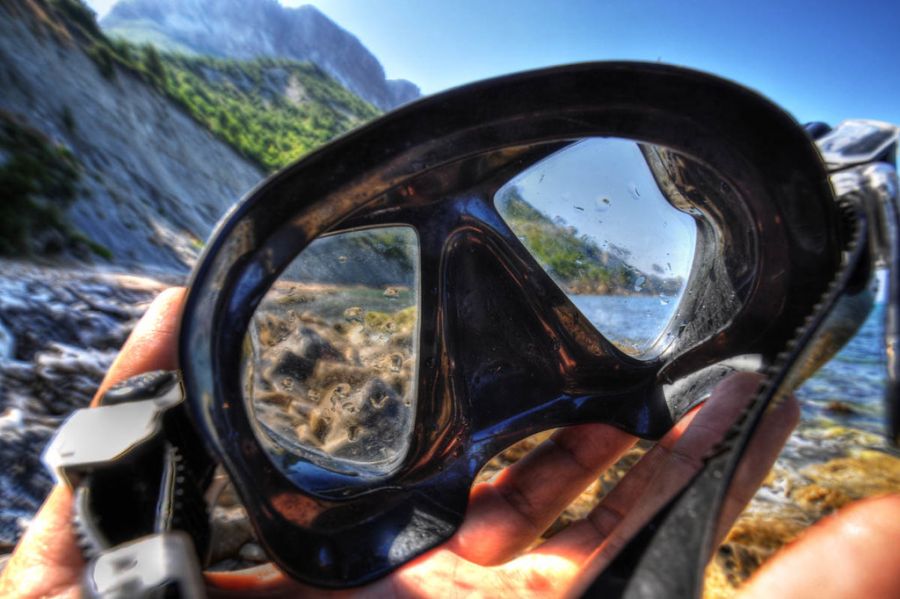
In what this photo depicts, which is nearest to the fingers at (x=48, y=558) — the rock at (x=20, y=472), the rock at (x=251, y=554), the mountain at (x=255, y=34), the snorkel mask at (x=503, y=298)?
the snorkel mask at (x=503, y=298)

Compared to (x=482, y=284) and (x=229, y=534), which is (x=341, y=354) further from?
(x=229, y=534)

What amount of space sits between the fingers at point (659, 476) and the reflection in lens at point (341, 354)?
0.61 meters

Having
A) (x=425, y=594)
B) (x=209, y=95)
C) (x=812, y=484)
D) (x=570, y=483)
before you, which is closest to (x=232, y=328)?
(x=425, y=594)

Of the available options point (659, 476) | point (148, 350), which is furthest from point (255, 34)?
point (659, 476)

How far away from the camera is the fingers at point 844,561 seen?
24.9 inches

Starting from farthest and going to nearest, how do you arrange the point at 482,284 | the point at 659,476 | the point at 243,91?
1. the point at 243,91
2. the point at 482,284
3. the point at 659,476

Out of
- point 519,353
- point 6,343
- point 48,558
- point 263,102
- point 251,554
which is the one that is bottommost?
point 6,343

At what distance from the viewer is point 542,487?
1.46 metres

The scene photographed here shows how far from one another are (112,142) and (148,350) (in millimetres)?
16736

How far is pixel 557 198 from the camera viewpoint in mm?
1128

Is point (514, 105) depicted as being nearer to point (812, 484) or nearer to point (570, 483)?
point (570, 483)

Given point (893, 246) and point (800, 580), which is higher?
point (893, 246)

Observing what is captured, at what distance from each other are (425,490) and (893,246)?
1.12 m

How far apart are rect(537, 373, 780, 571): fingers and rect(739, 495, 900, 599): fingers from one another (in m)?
0.18
